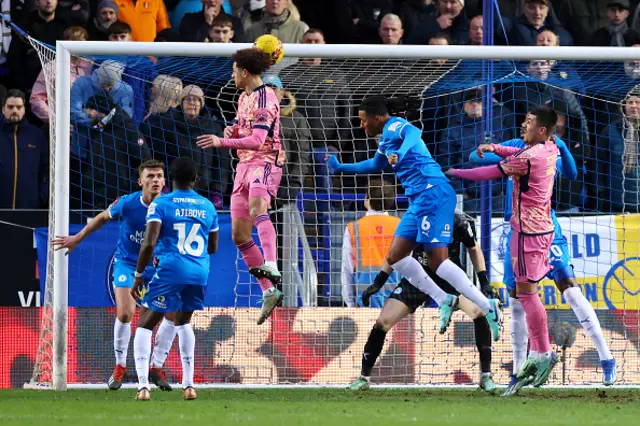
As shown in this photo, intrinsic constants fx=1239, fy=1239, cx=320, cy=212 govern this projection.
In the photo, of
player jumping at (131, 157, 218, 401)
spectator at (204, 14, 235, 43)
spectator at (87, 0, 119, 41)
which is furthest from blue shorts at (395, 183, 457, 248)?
spectator at (87, 0, 119, 41)

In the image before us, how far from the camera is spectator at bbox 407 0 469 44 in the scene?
15.8 m

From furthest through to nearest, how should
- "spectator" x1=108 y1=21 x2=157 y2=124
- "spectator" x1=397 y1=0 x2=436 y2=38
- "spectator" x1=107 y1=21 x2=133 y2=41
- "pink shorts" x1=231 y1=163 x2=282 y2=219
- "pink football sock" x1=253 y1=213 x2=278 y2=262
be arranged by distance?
"spectator" x1=397 y1=0 x2=436 y2=38 → "spectator" x1=107 y1=21 x2=133 y2=41 → "spectator" x1=108 y1=21 x2=157 y2=124 → "pink football sock" x1=253 y1=213 x2=278 y2=262 → "pink shorts" x1=231 y1=163 x2=282 y2=219

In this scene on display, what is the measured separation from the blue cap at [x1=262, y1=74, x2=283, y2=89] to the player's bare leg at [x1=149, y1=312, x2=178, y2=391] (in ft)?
8.96

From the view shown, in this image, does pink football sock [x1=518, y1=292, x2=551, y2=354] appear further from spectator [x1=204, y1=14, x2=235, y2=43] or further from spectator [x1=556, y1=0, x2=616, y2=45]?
spectator [x1=556, y1=0, x2=616, y2=45]

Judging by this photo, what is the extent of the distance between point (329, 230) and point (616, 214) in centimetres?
298

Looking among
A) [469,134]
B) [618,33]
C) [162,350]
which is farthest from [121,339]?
[618,33]

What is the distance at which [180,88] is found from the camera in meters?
13.0

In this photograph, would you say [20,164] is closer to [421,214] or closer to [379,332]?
[379,332]

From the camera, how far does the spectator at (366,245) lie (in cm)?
1281

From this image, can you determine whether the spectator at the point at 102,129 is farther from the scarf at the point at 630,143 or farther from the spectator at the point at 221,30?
the scarf at the point at 630,143

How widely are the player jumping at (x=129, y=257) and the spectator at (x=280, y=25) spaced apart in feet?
15.4

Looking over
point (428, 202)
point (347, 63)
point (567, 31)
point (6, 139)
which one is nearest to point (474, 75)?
point (347, 63)

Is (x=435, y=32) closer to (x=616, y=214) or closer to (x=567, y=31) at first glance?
(x=567, y=31)

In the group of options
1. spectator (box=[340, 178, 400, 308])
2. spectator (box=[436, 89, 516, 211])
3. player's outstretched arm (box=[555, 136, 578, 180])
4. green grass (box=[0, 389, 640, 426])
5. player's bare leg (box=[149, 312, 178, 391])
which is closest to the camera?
green grass (box=[0, 389, 640, 426])
